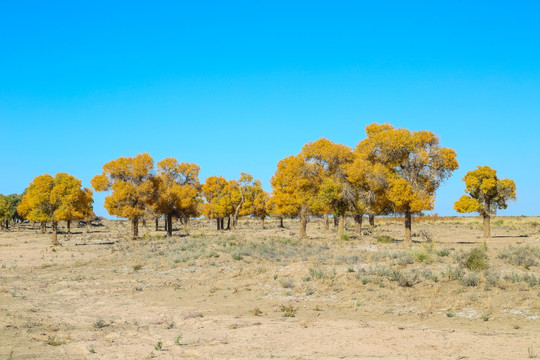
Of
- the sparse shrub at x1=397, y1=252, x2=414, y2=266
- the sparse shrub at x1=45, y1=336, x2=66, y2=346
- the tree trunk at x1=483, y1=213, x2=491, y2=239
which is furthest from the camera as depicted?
the tree trunk at x1=483, y1=213, x2=491, y2=239

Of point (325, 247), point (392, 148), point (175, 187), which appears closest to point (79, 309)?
point (325, 247)

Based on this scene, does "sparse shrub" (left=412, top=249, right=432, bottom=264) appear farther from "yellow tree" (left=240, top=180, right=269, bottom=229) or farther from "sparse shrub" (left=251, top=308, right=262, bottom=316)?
"yellow tree" (left=240, top=180, right=269, bottom=229)

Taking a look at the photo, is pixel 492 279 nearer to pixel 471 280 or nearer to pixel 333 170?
pixel 471 280

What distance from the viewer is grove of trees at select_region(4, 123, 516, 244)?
35.9m

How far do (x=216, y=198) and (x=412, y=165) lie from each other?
43760 mm

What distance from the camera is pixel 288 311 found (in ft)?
49.6

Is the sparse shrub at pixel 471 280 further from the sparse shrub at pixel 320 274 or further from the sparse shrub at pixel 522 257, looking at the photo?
the sparse shrub at pixel 320 274

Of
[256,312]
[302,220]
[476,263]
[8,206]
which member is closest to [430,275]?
[476,263]

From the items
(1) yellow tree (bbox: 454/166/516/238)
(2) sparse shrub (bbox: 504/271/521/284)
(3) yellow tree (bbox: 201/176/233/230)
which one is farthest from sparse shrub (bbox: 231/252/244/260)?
(3) yellow tree (bbox: 201/176/233/230)

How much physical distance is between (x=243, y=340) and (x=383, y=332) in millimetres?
3627

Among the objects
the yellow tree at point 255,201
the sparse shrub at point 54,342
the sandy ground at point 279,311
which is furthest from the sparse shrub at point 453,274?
the yellow tree at point 255,201

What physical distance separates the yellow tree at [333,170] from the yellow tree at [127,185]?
17631 millimetres

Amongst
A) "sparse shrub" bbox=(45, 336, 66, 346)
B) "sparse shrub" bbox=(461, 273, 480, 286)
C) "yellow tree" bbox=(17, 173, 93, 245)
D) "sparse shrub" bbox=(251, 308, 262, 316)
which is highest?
"yellow tree" bbox=(17, 173, 93, 245)

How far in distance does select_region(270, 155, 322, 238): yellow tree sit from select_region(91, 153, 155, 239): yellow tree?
14455 millimetres
